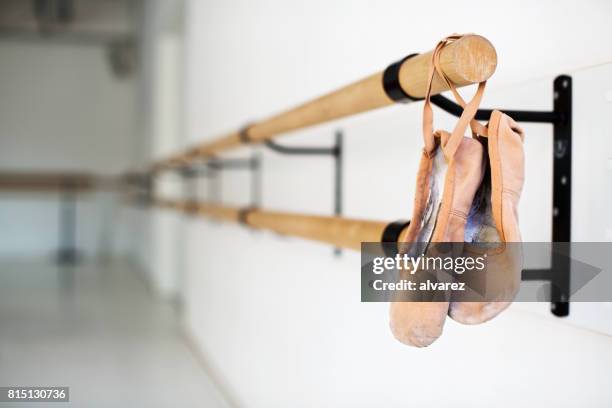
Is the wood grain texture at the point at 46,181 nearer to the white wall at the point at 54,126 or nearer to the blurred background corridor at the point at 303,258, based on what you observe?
the white wall at the point at 54,126

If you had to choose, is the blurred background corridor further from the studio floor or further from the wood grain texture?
the wood grain texture

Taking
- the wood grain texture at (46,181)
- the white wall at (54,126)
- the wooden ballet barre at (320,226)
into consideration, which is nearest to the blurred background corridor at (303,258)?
the wooden ballet barre at (320,226)

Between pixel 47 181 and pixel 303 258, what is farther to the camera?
pixel 47 181

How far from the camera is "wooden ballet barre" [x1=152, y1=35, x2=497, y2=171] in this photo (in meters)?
0.80

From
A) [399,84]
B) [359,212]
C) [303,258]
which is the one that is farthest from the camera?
[303,258]

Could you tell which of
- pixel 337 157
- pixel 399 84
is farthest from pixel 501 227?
pixel 337 157

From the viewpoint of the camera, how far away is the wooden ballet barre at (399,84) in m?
0.80

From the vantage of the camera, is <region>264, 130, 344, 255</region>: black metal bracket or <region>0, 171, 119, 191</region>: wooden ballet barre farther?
<region>0, 171, 119, 191</region>: wooden ballet barre

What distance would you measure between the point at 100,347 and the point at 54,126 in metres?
6.74

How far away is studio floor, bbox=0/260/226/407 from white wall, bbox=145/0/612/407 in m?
0.28

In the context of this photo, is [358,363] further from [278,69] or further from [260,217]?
[278,69]
